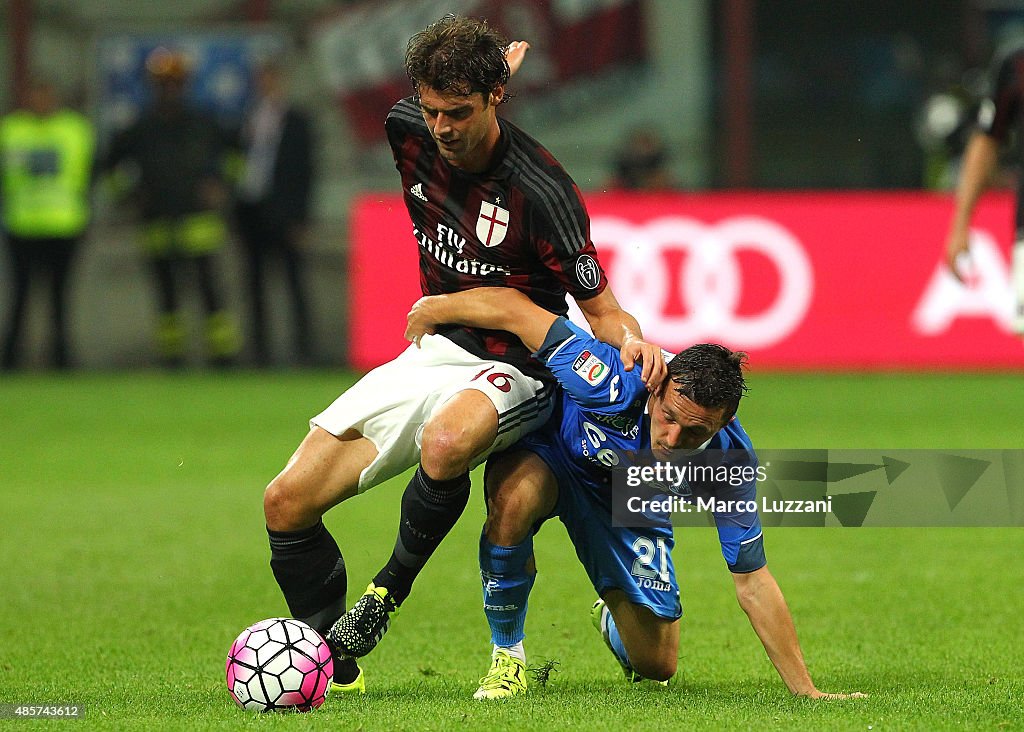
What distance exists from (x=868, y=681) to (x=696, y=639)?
0.82m

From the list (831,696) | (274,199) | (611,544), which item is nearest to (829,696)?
(831,696)

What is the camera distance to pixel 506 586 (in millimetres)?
4633

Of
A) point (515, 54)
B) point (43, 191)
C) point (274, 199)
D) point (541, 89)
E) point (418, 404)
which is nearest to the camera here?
point (418, 404)

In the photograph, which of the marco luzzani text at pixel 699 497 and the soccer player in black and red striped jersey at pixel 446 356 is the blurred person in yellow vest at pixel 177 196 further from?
the marco luzzani text at pixel 699 497

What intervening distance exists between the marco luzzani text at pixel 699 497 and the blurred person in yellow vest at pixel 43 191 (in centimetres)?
993

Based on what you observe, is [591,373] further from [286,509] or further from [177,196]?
[177,196]

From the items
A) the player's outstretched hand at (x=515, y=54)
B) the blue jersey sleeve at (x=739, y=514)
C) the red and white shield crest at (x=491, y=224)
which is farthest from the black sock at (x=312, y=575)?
the player's outstretched hand at (x=515, y=54)

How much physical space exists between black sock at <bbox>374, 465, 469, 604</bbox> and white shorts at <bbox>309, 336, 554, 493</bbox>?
153 millimetres

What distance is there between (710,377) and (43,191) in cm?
1055

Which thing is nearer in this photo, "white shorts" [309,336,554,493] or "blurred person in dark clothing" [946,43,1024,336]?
"white shorts" [309,336,554,493]

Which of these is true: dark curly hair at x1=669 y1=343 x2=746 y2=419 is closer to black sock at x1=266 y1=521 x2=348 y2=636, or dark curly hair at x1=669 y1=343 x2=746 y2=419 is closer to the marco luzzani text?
the marco luzzani text

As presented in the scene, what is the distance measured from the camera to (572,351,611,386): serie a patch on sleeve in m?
4.45

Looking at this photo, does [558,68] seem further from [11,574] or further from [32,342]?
[11,574]

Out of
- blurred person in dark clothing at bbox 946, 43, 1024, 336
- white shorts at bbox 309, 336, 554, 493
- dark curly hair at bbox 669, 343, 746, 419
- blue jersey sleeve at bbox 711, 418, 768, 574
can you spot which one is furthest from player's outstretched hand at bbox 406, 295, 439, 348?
blurred person in dark clothing at bbox 946, 43, 1024, 336
